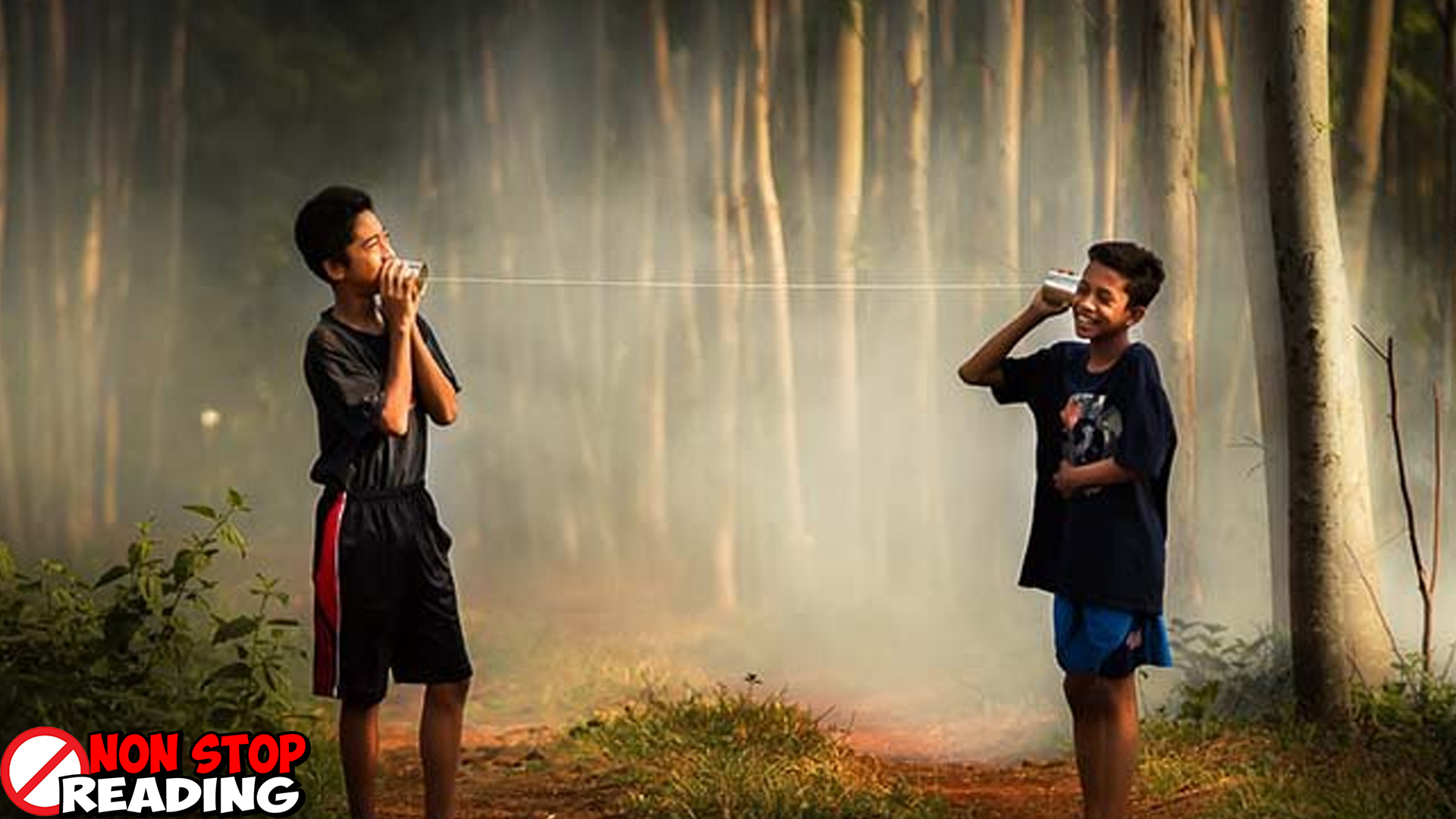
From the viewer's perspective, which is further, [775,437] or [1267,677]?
[775,437]

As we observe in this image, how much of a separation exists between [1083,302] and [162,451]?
3.74 meters

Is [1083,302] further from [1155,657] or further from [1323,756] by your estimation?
[1323,756]

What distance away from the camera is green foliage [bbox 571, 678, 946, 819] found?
5.05 meters

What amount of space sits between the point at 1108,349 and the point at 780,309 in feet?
9.11

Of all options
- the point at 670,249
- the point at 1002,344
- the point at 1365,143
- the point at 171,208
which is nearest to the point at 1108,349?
the point at 1002,344

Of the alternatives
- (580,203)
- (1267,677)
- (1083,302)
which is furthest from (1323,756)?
(580,203)

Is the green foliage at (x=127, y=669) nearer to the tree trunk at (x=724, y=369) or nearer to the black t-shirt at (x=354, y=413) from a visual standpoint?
the black t-shirt at (x=354, y=413)

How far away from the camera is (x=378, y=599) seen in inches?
158

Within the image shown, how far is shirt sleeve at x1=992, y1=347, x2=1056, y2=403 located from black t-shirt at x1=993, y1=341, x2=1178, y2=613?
0.19 feet

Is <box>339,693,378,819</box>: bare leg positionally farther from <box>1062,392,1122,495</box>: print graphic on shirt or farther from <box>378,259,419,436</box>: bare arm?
<box>1062,392,1122,495</box>: print graphic on shirt

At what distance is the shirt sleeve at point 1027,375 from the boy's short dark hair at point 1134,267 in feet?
0.82

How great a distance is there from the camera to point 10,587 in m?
5.91

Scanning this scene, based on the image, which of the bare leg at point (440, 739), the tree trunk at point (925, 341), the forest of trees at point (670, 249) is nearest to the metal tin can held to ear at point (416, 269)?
the bare leg at point (440, 739)

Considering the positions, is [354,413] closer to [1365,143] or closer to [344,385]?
[344,385]
